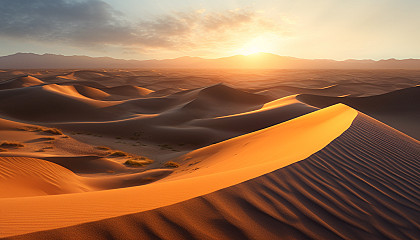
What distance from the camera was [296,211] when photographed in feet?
8.19

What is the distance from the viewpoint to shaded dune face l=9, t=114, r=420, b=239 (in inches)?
78.0

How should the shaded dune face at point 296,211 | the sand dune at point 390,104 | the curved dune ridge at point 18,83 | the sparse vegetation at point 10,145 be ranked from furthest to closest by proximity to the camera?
the curved dune ridge at point 18,83 → the sand dune at point 390,104 → the sparse vegetation at point 10,145 → the shaded dune face at point 296,211

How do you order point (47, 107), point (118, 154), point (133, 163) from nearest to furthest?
1. point (133, 163)
2. point (118, 154)
3. point (47, 107)

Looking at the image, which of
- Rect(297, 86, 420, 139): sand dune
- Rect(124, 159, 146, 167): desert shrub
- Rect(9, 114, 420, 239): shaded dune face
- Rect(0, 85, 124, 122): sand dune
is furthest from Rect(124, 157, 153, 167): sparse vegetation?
Rect(297, 86, 420, 139): sand dune

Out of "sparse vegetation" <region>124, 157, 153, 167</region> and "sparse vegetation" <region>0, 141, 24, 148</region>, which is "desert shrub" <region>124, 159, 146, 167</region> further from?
"sparse vegetation" <region>0, 141, 24, 148</region>

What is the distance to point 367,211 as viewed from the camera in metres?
2.77

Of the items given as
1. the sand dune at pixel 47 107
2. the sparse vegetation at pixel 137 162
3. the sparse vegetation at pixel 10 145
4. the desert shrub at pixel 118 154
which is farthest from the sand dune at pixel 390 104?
the sparse vegetation at pixel 10 145

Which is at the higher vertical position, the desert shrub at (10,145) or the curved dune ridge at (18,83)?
the curved dune ridge at (18,83)

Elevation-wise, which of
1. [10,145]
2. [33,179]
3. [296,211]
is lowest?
[10,145]

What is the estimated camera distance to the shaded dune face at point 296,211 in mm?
1980

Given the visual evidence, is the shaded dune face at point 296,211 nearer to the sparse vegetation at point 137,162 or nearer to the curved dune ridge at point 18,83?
the sparse vegetation at point 137,162

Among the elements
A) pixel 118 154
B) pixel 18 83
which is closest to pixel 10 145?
pixel 118 154

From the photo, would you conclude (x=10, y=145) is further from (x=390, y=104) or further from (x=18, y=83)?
(x=18, y=83)

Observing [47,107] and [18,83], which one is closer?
[47,107]
